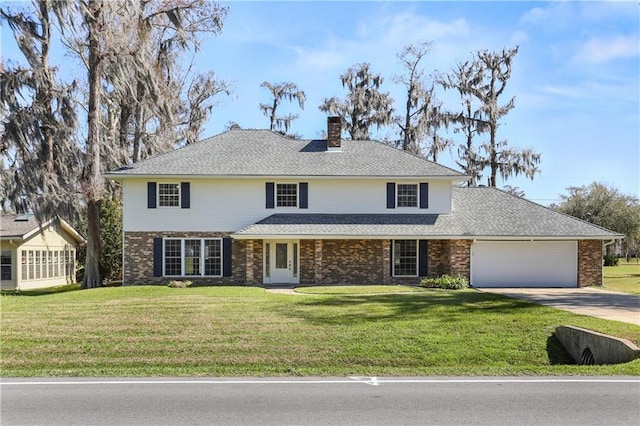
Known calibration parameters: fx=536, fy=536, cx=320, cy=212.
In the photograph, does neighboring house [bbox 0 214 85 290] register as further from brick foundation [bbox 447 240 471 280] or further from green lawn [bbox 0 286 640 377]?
brick foundation [bbox 447 240 471 280]

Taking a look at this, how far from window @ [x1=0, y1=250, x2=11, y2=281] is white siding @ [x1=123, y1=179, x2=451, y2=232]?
8.88 m

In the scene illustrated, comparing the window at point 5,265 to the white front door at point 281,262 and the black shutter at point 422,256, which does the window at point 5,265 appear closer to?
the white front door at point 281,262

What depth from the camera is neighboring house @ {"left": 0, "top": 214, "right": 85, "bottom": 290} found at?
26703 mm

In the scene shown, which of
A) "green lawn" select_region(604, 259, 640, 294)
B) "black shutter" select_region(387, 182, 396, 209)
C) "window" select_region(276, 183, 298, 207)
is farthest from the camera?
"green lawn" select_region(604, 259, 640, 294)

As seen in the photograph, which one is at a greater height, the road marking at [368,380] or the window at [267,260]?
the window at [267,260]

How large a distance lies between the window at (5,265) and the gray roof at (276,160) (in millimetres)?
9260

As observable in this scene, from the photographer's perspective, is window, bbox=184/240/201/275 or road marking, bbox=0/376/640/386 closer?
road marking, bbox=0/376/640/386

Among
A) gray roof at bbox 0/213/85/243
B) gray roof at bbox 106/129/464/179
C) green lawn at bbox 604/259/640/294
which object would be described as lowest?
green lawn at bbox 604/259/640/294

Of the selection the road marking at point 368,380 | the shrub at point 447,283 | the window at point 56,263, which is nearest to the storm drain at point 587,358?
the road marking at point 368,380

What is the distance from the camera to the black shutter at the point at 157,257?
22.4 metres

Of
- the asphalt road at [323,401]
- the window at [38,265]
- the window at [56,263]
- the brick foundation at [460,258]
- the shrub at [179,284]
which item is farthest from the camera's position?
the window at [56,263]

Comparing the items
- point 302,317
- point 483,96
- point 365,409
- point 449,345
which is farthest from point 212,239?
point 483,96

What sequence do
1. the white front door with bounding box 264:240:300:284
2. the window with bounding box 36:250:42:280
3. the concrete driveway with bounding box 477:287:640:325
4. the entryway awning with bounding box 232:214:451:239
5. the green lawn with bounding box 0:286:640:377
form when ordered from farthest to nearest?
the window with bounding box 36:250:42:280
the white front door with bounding box 264:240:300:284
the entryway awning with bounding box 232:214:451:239
the concrete driveway with bounding box 477:287:640:325
the green lawn with bounding box 0:286:640:377

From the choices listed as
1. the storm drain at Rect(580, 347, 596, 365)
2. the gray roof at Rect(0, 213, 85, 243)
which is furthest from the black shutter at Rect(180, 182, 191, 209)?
the storm drain at Rect(580, 347, 596, 365)
